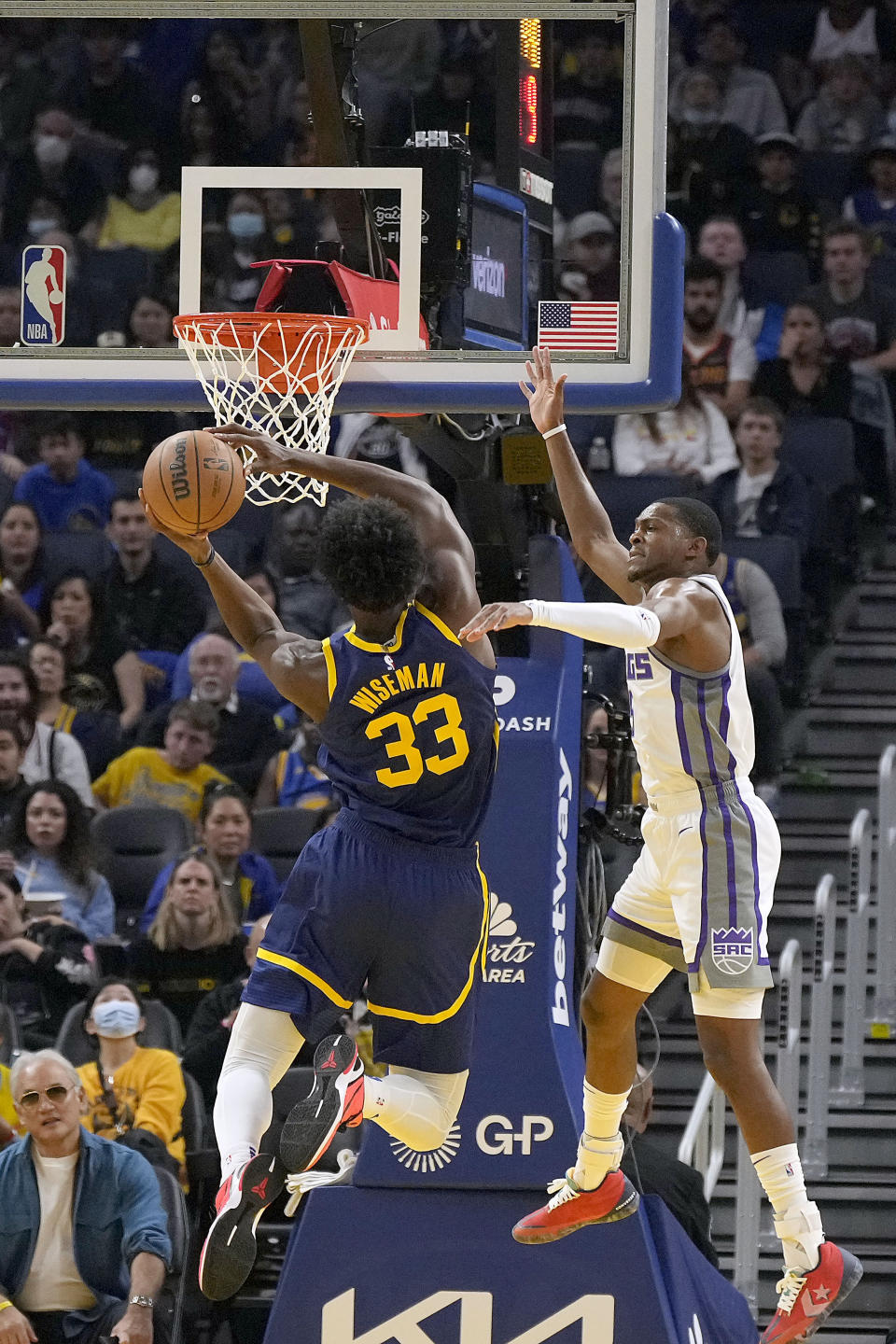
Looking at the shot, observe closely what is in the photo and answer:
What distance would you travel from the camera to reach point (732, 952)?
18.7 ft

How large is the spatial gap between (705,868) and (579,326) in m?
1.78

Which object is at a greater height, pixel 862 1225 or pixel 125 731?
pixel 125 731

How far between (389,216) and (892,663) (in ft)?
18.0

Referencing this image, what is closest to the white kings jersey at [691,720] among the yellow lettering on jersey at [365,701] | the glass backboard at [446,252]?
the yellow lettering on jersey at [365,701]

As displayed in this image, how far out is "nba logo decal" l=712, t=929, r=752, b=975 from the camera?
18.7ft

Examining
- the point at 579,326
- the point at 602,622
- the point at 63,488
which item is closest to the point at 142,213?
the point at 63,488

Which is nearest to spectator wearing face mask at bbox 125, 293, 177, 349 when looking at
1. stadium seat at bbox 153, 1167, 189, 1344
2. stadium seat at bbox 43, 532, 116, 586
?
stadium seat at bbox 43, 532, 116, 586

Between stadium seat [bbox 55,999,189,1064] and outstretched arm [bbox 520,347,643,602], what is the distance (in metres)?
3.43

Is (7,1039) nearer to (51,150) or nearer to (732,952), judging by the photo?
(732,952)

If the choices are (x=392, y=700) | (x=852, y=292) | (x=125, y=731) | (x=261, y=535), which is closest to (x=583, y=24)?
(x=852, y=292)

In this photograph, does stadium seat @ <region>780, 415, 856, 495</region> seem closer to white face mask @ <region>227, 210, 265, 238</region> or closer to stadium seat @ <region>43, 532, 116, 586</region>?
white face mask @ <region>227, 210, 265, 238</region>

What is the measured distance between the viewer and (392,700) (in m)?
5.73

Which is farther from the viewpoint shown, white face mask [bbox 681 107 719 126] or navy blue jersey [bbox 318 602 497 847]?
white face mask [bbox 681 107 719 126]

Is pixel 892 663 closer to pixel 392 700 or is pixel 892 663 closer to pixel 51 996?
pixel 51 996
